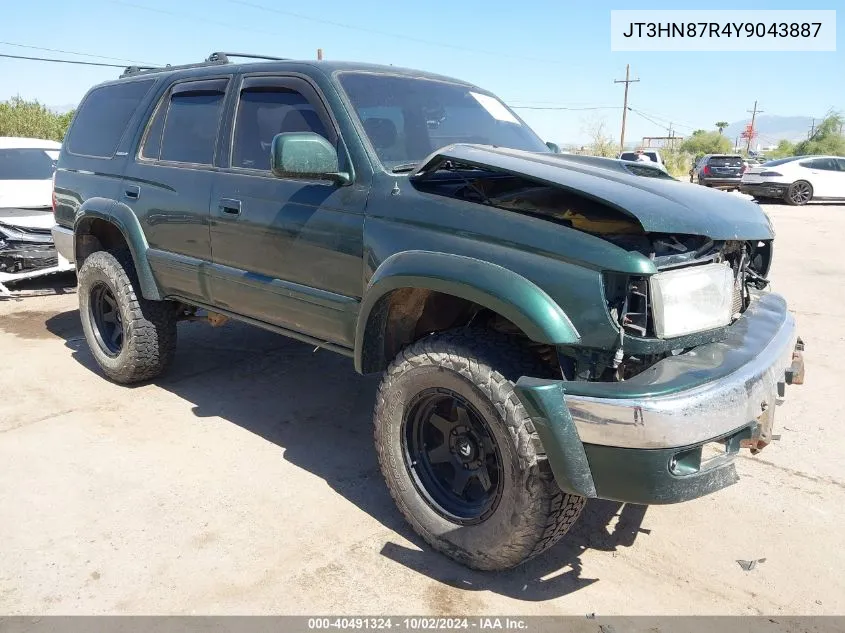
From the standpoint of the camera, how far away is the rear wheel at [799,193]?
1925cm

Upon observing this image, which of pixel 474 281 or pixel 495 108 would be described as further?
pixel 495 108

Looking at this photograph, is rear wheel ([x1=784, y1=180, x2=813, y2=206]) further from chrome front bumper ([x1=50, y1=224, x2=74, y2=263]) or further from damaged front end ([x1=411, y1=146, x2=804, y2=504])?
chrome front bumper ([x1=50, y1=224, x2=74, y2=263])

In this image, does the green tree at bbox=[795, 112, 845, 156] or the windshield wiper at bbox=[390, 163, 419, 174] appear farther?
the green tree at bbox=[795, 112, 845, 156]

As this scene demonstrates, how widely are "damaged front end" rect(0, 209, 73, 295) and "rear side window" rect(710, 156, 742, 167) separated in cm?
2231

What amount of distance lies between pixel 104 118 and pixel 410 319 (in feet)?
10.5

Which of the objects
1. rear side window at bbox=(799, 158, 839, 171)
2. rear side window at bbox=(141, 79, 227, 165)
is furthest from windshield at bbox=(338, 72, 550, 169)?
rear side window at bbox=(799, 158, 839, 171)

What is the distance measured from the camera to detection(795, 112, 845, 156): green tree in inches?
2122

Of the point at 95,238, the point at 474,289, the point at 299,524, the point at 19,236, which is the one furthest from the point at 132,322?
the point at 19,236

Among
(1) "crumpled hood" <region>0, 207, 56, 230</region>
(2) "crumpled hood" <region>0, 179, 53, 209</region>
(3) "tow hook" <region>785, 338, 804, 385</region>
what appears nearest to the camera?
(3) "tow hook" <region>785, 338, 804, 385</region>

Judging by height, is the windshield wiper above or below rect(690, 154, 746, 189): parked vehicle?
Answer: above

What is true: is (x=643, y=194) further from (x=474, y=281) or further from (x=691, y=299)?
(x=474, y=281)

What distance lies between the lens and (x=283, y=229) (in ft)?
11.4

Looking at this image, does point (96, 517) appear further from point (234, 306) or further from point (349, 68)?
point (349, 68)
